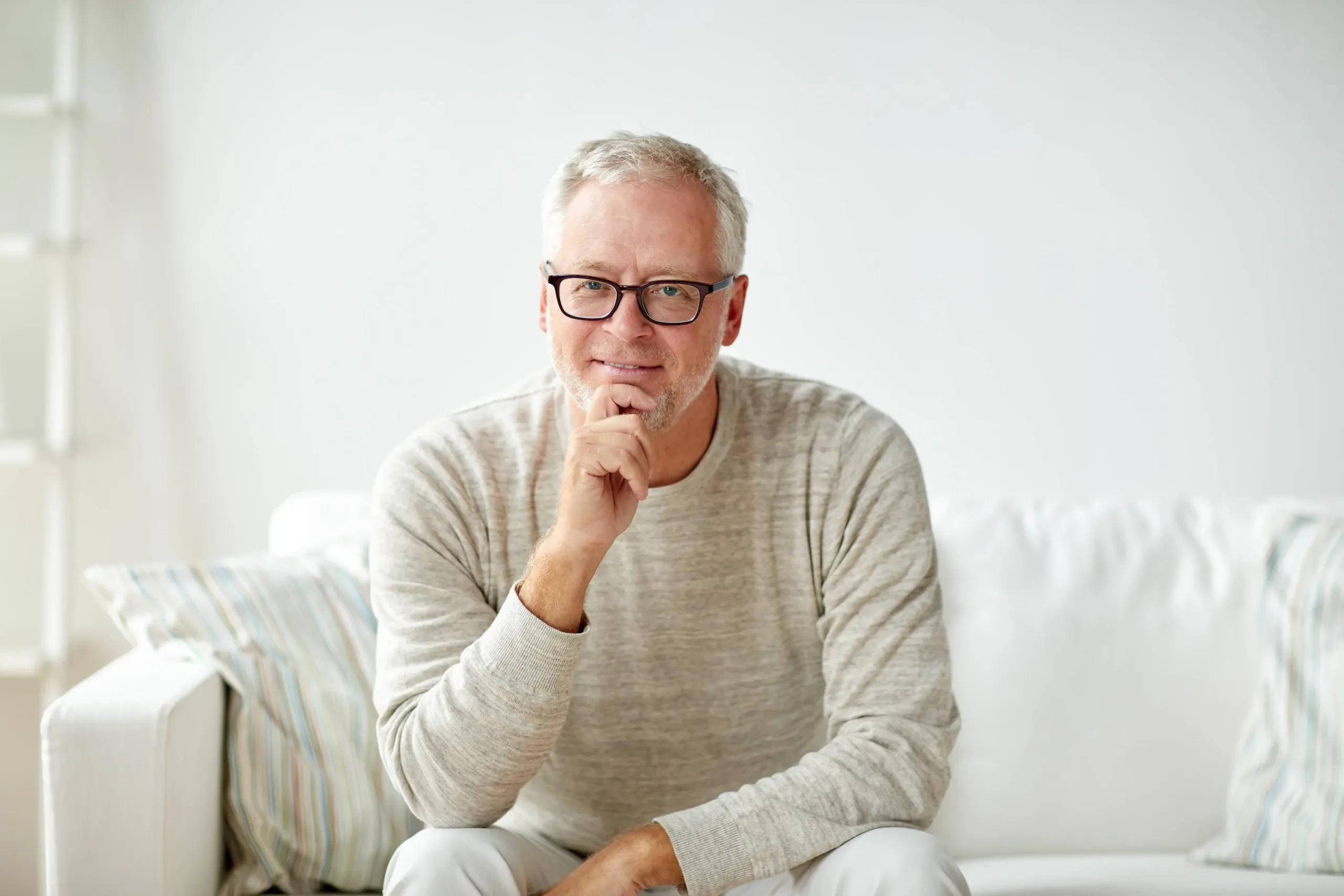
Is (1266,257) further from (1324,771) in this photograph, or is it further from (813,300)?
(1324,771)

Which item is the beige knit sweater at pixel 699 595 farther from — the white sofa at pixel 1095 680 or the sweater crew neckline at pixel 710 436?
the white sofa at pixel 1095 680

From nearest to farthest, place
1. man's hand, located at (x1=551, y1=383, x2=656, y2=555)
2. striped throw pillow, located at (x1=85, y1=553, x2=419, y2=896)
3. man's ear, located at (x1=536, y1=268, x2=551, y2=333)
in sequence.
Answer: man's hand, located at (x1=551, y1=383, x2=656, y2=555) → man's ear, located at (x1=536, y1=268, x2=551, y2=333) → striped throw pillow, located at (x1=85, y1=553, x2=419, y2=896)

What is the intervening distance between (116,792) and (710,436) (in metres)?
0.83

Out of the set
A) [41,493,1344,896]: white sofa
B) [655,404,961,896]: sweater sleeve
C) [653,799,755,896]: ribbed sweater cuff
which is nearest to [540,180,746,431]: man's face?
[655,404,961,896]: sweater sleeve

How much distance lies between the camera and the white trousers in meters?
1.23

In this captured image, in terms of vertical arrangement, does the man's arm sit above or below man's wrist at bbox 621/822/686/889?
above

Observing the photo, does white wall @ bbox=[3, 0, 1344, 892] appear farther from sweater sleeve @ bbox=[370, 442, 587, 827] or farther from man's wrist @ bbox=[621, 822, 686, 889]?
man's wrist @ bbox=[621, 822, 686, 889]

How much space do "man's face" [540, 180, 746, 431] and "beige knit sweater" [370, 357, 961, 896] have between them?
0.15 metres

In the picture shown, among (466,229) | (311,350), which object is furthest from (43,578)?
(466,229)

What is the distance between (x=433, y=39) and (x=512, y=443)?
3.77ft

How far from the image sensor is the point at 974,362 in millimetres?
2367

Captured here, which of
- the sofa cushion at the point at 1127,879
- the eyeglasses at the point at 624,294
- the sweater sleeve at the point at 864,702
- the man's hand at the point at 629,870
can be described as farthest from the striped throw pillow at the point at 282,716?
the sofa cushion at the point at 1127,879

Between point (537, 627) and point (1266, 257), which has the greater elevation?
point (1266, 257)

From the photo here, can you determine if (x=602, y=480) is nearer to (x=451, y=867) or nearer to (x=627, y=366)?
(x=627, y=366)
